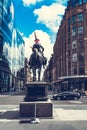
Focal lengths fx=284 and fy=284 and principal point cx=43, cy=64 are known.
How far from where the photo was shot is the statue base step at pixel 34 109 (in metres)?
22.2

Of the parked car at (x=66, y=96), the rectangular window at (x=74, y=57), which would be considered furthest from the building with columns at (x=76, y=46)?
the parked car at (x=66, y=96)

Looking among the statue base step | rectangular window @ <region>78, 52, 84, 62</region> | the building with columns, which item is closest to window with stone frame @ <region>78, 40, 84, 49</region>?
the building with columns

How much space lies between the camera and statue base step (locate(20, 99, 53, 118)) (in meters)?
22.2

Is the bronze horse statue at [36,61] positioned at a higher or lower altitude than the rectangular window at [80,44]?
lower

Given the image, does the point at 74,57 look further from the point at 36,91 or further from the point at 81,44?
the point at 36,91

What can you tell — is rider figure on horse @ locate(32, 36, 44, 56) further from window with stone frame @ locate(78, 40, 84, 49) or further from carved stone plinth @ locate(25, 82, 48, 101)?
window with stone frame @ locate(78, 40, 84, 49)

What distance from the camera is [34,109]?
72.9 feet

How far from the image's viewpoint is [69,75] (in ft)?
266

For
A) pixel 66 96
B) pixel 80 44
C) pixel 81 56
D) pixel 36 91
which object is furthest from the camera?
pixel 80 44

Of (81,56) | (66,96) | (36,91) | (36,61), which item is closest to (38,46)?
(36,61)

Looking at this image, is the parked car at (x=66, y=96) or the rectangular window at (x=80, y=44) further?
the rectangular window at (x=80, y=44)

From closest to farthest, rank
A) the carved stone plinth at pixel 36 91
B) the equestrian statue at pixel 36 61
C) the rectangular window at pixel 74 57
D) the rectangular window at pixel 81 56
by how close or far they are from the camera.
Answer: the carved stone plinth at pixel 36 91, the equestrian statue at pixel 36 61, the rectangular window at pixel 81 56, the rectangular window at pixel 74 57

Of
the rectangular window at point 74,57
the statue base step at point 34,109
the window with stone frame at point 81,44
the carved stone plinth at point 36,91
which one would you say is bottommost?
the statue base step at point 34,109

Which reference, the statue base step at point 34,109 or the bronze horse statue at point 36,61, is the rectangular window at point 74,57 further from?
the statue base step at point 34,109
